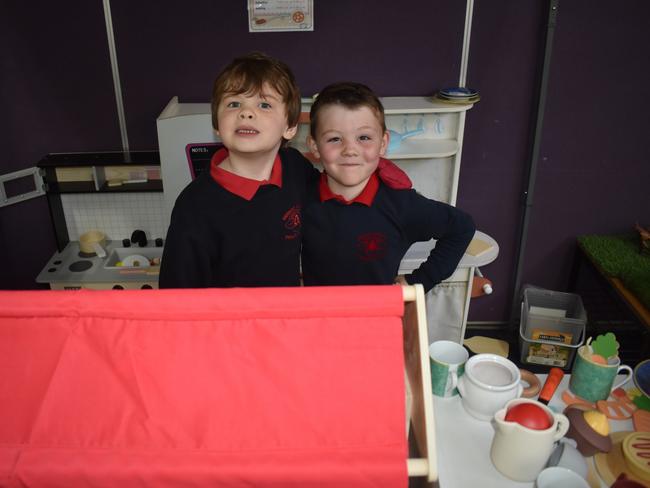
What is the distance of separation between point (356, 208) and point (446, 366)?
0.43m

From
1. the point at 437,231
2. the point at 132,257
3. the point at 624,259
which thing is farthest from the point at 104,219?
the point at 624,259

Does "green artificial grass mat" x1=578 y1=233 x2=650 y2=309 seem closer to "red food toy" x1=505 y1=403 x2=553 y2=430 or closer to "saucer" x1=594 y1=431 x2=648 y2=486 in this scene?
"saucer" x1=594 y1=431 x2=648 y2=486

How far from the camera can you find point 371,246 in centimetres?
141

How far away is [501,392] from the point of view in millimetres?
1189

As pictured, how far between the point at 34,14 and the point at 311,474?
2233 mm

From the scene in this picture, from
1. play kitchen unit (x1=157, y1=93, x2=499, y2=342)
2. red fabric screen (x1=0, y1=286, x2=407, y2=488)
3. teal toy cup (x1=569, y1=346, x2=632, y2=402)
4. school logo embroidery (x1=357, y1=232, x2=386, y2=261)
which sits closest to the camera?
red fabric screen (x1=0, y1=286, x2=407, y2=488)

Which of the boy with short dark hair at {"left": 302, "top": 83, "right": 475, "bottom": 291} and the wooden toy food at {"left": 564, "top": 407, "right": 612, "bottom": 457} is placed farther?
the boy with short dark hair at {"left": 302, "top": 83, "right": 475, "bottom": 291}

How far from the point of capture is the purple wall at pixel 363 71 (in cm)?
231

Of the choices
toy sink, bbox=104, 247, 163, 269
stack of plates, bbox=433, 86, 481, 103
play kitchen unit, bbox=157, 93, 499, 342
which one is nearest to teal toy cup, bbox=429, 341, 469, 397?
play kitchen unit, bbox=157, 93, 499, 342

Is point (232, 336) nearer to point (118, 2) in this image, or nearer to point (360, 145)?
point (360, 145)

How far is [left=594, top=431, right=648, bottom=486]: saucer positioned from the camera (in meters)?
1.12

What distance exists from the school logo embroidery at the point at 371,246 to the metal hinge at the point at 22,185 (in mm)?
1715

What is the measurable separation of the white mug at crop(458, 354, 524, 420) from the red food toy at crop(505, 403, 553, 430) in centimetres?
9

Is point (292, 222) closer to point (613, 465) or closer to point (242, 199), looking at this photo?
point (242, 199)
